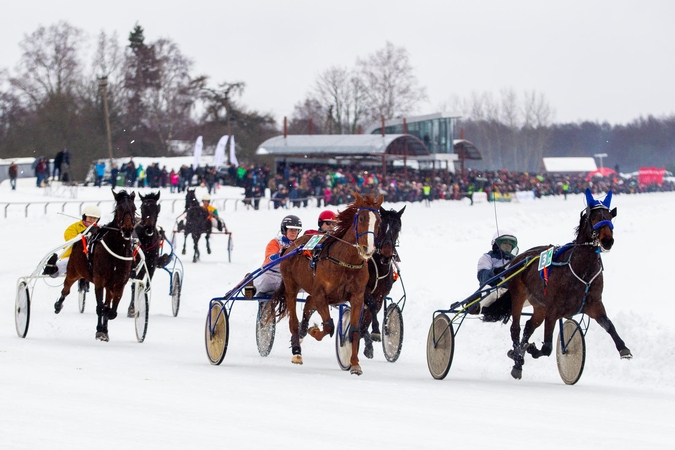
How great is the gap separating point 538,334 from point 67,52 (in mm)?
45509

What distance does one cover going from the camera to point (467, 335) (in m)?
11.6

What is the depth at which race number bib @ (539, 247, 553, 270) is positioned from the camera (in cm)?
852

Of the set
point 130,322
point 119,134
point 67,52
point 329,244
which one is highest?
point 67,52

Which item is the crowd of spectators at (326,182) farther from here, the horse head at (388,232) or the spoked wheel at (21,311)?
the horse head at (388,232)

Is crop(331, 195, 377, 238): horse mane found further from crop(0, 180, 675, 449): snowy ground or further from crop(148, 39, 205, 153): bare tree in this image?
crop(148, 39, 205, 153): bare tree

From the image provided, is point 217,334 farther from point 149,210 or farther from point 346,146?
point 346,146

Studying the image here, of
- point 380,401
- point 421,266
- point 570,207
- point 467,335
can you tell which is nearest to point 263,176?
point 570,207

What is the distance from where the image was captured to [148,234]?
12391 millimetres

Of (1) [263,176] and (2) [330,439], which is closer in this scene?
(2) [330,439]

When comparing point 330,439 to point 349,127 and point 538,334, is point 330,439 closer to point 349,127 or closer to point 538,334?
point 538,334

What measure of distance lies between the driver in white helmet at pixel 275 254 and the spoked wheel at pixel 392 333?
122cm

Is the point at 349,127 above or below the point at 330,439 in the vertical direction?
above

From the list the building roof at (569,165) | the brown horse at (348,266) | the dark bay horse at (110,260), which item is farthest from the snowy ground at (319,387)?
the building roof at (569,165)

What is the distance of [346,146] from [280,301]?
35.9 m
